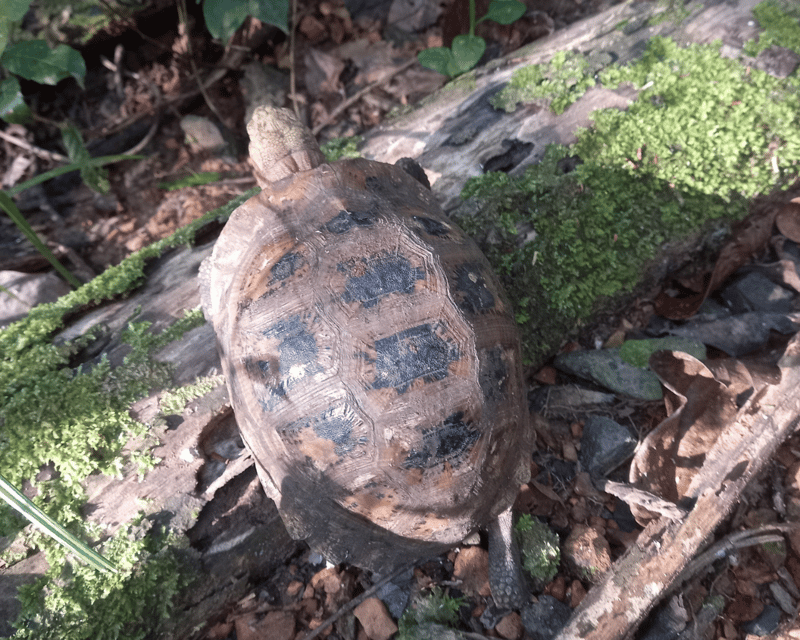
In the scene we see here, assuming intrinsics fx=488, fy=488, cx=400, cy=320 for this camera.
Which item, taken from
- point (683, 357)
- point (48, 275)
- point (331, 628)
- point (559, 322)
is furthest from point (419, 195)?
point (48, 275)

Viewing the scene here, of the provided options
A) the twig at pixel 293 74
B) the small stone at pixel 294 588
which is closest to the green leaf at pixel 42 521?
the small stone at pixel 294 588

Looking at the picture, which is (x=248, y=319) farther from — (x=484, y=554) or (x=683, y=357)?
(x=683, y=357)

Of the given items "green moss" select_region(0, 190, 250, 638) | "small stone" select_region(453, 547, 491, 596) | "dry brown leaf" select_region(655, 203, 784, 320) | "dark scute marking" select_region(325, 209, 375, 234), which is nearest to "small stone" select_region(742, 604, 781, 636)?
"small stone" select_region(453, 547, 491, 596)

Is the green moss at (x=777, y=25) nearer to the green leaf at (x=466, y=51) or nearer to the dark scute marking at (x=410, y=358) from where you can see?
the green leaf at (x=466, y=51)

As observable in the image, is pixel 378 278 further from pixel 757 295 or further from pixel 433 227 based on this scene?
pixel 757 295

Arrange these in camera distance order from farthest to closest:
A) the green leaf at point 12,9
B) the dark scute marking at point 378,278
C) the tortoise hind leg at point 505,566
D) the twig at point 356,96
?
the twig at point 356,96, the tortoise hind leg at point 505,566, the green leaf at point 12,9, the dark scute marking at point 378,278

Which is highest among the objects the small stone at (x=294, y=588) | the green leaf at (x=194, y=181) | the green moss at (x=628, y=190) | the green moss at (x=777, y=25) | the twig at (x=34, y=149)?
the twig at (x=34, y=149)
